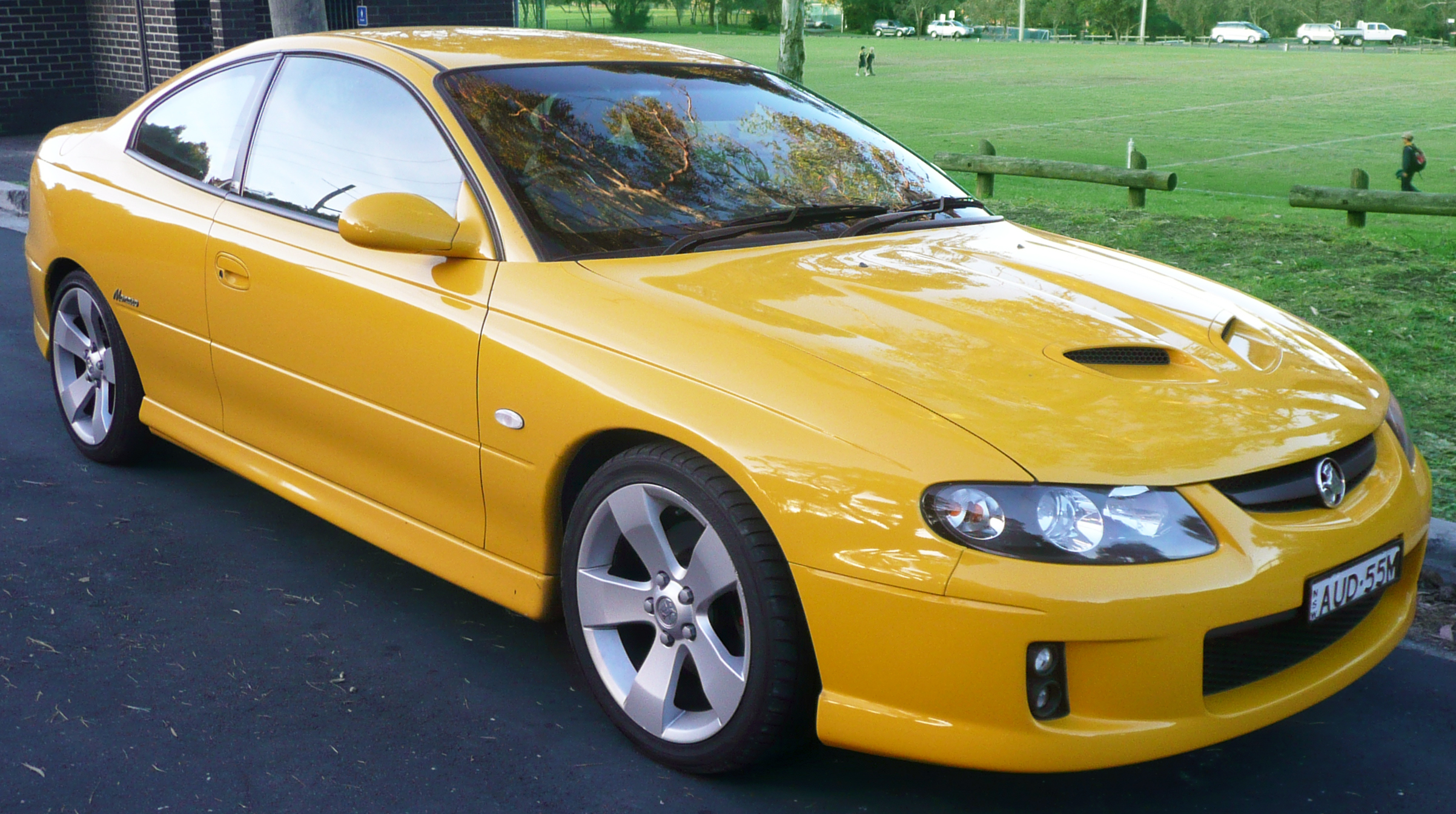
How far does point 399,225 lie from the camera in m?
3.17

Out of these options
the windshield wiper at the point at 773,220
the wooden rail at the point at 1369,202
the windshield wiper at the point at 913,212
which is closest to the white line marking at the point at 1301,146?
the wooden rail at the point at 1369,202

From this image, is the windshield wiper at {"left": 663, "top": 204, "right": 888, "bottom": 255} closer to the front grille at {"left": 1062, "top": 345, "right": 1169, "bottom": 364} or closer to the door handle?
the front grille at {"left": 1062, "top": 345, "right": 1169, "bottom": 364}

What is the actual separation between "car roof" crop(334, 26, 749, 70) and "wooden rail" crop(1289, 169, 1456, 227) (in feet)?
29.5

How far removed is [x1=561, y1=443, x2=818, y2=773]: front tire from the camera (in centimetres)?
269

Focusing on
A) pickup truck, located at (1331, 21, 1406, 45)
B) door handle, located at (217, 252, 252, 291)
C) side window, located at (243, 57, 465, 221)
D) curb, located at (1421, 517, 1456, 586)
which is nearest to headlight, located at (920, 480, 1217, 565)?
side window, located at (243, 57, 465, 221)

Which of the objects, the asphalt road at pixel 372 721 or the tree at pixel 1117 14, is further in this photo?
the tree at pixel 1117 14

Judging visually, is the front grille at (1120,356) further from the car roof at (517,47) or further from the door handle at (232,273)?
the door handle at (232,273)

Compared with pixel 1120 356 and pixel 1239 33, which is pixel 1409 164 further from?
pixel 1239 33

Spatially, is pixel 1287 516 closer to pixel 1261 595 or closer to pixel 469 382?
pixel 1261 595

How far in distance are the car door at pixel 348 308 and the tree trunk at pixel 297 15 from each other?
436cm

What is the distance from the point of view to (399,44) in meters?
3.93

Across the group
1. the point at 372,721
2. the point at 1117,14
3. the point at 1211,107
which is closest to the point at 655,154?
the point at 372,721

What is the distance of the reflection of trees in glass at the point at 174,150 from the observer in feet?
14.1

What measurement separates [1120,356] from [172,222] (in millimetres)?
2914
